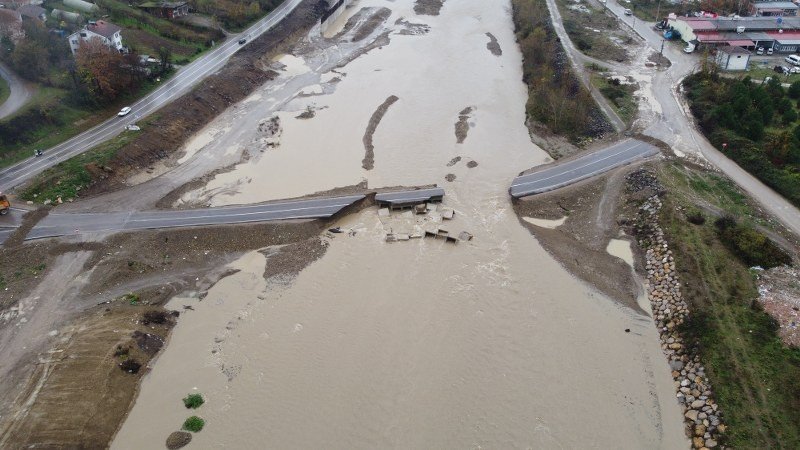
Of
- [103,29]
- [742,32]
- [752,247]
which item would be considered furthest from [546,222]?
[103,29]

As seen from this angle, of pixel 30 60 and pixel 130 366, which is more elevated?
pixel 30 60

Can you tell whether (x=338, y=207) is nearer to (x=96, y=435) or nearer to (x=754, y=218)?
(x=96, y=435)

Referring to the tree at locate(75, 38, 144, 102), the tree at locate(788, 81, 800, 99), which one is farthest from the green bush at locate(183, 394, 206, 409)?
the tree at locate(788, 81, 800, 99)

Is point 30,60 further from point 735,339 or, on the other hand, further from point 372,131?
point 735,339

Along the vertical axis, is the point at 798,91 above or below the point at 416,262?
above

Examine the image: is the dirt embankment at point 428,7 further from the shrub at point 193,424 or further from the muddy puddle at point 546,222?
the shrub at point 193,424

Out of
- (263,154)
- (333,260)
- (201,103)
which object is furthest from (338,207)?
(201,103)
